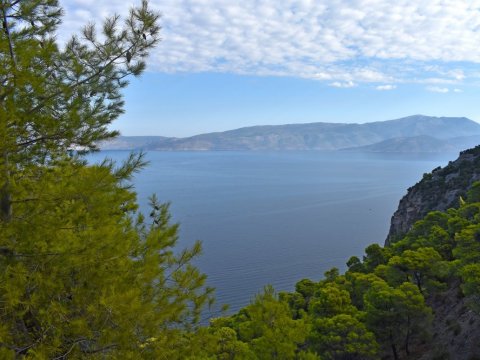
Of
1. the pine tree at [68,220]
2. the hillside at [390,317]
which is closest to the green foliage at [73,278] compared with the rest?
the pine tree at [68,220]

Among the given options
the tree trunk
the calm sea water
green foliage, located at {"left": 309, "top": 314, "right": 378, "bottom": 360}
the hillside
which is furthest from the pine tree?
the calm sea water

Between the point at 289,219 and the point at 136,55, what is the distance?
81.5 metres

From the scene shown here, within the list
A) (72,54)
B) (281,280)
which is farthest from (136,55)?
(281,280)

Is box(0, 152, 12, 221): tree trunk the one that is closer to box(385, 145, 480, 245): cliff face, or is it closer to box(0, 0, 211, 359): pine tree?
box(0, 0, 211, 359): pine tree

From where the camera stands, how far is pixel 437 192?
56312mm

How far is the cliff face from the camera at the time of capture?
171ft

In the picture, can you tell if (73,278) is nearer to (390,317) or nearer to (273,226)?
(390,317)

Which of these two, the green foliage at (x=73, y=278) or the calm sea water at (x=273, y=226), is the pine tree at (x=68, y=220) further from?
the calm sea water at (x=273, y=226)

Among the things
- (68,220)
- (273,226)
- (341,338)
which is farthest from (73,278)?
(273,226)

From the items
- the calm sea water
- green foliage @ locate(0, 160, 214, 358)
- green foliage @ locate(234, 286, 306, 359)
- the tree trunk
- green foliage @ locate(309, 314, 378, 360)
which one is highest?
the tree trunk

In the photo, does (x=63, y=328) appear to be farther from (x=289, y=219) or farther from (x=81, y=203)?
(x=289, y=219)

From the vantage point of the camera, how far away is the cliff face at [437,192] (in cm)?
5225

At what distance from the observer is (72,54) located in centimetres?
793

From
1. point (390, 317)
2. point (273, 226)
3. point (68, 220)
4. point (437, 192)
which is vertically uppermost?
point (68, 220)
